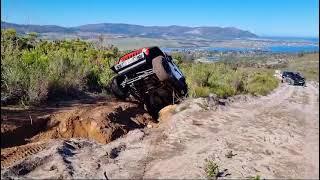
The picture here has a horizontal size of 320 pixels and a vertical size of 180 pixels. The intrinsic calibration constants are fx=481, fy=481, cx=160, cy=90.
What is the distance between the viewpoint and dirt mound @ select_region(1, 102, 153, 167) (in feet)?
26.1

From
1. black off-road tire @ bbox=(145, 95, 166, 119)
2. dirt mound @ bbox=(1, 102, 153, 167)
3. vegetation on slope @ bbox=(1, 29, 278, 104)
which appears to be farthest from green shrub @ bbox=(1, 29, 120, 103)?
black off-road tire @ bbox=(145, 95, 166, 119)

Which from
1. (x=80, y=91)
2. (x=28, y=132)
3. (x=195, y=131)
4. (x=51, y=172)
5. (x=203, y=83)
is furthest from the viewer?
(x=203, y=83)

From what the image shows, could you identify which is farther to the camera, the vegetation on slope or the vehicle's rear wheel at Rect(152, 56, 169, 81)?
the vehicle's rear wheel at Rect(152, 56, 169, 81)

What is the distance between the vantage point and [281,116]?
13398mm

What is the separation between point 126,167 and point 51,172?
125 cm

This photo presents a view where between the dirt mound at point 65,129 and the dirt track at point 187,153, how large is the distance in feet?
0.89

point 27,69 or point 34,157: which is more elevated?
point 27,69

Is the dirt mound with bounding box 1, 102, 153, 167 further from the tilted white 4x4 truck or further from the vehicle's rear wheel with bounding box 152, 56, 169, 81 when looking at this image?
the tilted white 4x4 truck

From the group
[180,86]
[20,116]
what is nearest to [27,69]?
[20,116]

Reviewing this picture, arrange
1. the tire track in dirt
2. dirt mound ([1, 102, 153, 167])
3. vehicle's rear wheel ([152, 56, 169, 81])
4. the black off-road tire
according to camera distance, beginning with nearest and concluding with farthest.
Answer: the tire track in dirt
dirt mound ([1, 102, 153, 167])
vehicle's rear wheel ([152, 56, 169, 81])
the black off-road tire

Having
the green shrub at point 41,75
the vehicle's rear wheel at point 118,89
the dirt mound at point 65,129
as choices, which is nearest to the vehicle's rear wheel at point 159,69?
the vehicle's rear wheel at point 118,89

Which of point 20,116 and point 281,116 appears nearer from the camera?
point 20,116

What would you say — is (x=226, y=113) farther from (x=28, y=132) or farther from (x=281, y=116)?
(x=28, y=132)

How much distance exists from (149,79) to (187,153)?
3.92 meters
